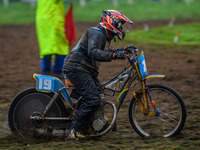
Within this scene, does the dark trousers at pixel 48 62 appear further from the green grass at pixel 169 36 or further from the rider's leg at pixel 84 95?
the green grass at pixel 169 36

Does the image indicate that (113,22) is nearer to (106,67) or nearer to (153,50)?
(106,67)

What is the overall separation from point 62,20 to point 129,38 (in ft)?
30.0

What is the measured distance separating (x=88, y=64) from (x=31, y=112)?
1.11m

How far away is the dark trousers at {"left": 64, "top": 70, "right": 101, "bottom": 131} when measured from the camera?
5.11 metres

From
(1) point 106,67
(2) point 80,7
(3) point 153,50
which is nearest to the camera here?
(1) point 106,67

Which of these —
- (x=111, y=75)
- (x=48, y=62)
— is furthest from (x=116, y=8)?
(x=48, y=62)

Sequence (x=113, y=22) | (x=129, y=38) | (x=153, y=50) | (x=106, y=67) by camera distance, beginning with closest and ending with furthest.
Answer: (x=113, y=22)
(x=106, y=67)
(x=153, y=50)
(x=129, y=38)

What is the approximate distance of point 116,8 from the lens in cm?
3738

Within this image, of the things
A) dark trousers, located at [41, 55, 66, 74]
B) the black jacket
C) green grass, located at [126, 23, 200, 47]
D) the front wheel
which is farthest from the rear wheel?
green grass, located at [126, 23, 200, 47]

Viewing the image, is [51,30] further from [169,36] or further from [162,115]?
[169,36]

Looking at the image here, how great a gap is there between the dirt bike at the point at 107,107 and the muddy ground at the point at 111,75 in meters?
0.19

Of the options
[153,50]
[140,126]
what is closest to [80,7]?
[153,50]

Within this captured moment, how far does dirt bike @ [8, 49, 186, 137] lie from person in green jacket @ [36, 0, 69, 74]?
3.56 metres

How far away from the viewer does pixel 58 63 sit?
29.8 feet
